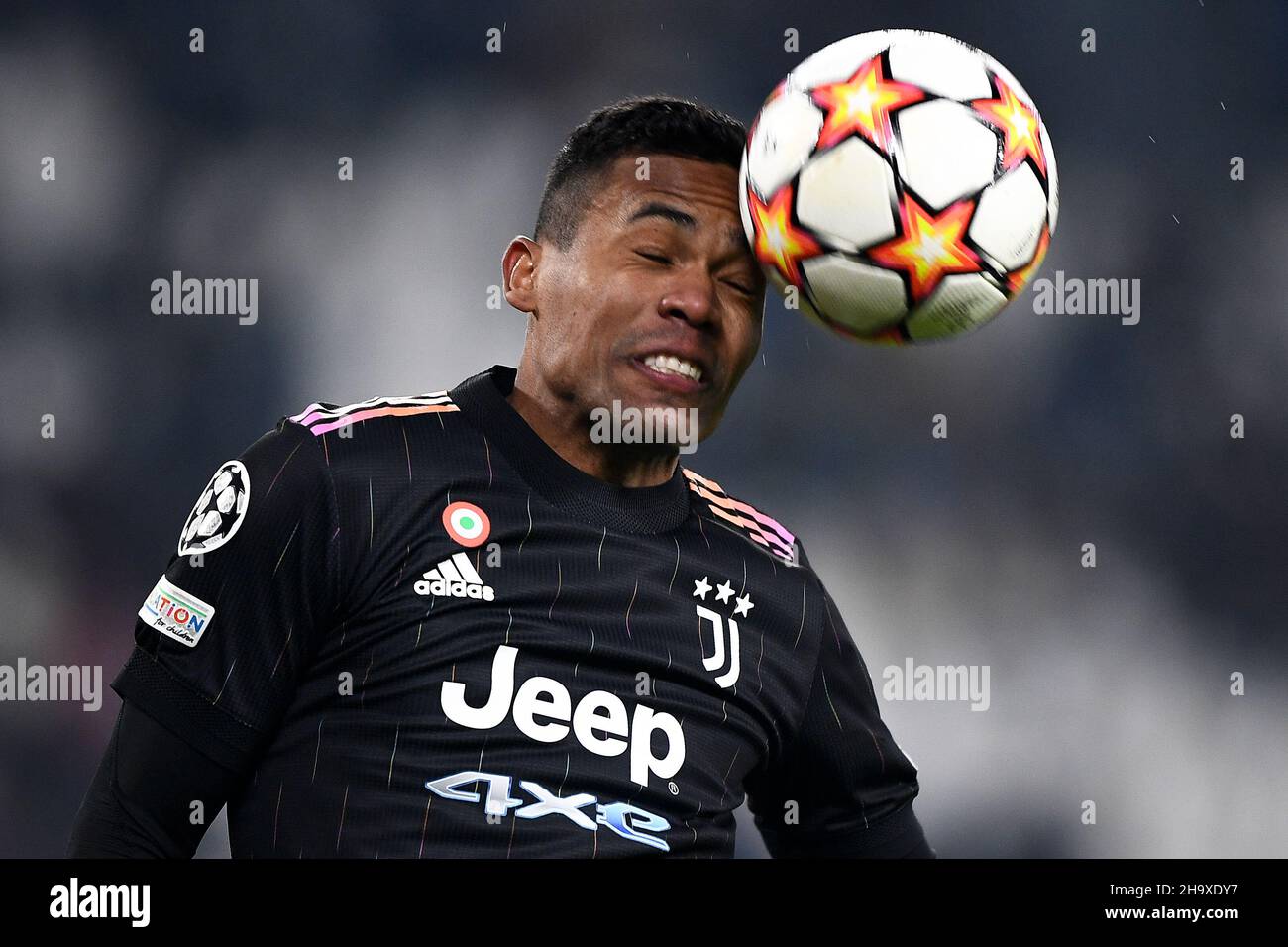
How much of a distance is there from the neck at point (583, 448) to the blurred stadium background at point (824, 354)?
2.97 meters

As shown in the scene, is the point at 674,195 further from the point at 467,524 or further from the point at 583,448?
the point at 467,524

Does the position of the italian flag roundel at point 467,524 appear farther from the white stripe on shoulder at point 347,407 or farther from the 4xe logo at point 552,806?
the 4xe logo at point 552,806

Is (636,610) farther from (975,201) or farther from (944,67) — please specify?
(944,67)

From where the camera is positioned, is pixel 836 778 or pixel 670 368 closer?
pixel 670 368

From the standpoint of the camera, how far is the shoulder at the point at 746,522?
113 inches

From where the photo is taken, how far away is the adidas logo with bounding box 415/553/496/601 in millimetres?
2391

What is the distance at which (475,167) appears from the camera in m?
5.84

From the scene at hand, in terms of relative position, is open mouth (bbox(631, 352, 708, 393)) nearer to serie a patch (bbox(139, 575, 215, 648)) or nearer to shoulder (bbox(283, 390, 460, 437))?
shoulder (bbox(283, 390, 460, 437))

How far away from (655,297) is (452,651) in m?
0.73

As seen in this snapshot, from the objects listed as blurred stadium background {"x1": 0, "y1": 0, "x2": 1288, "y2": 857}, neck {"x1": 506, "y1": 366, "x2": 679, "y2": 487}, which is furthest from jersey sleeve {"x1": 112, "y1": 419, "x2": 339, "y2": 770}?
blurred stadium background {"x1": 0, "y1": 0, "x2": 1288, "y2": 857}

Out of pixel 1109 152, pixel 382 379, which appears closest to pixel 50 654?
pixel 382 379

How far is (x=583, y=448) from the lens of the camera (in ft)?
8.77

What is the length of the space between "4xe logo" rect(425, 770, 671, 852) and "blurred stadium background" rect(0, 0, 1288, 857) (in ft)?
10.5

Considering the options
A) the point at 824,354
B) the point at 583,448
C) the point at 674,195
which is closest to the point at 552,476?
the point at 583,448
